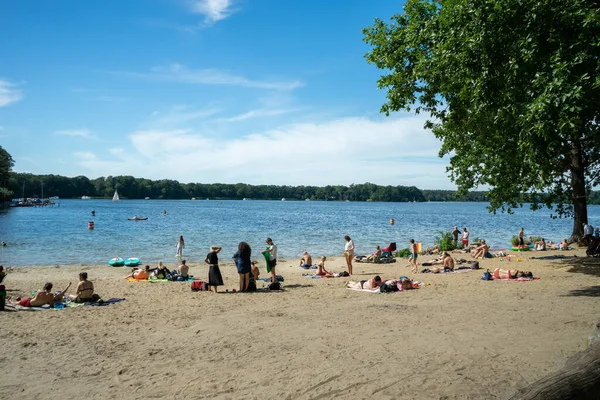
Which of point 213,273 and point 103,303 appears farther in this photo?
point 213,273

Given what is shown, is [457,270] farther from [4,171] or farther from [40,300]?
[4,171]

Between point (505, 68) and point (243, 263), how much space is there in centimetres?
1042

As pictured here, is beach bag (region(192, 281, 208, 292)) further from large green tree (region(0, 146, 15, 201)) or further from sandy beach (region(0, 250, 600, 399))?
large green tree (region(0, 146, 15, 201))

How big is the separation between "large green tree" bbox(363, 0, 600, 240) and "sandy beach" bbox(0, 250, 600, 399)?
4.41m

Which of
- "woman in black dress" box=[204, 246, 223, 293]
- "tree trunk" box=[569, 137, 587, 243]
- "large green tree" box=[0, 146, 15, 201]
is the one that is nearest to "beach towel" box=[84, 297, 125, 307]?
"woman in black dress" box=[204, 246, 223, 293]

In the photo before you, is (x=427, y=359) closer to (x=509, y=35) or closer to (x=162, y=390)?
(x=162, y=390)

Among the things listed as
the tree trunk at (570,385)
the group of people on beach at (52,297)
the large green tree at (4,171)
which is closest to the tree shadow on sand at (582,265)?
the tree trunk at (570,385)

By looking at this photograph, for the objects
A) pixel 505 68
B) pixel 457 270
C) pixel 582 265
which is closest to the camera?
pixel 505 68

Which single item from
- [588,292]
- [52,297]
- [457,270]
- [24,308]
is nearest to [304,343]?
[52,297]

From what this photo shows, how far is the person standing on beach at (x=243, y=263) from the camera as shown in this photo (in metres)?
15.2

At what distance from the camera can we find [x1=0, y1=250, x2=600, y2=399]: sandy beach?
6566 mm

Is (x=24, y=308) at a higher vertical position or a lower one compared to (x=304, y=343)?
lower

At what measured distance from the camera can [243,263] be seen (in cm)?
1530

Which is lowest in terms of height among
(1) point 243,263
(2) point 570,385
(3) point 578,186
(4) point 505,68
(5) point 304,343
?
(5) point 304,343
